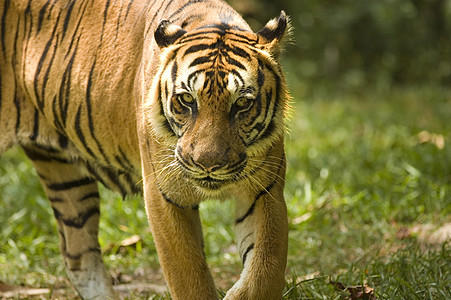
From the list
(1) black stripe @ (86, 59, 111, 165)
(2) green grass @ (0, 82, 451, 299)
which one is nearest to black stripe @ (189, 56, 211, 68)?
(1) black stripe @ (86, 59, 111, 165)

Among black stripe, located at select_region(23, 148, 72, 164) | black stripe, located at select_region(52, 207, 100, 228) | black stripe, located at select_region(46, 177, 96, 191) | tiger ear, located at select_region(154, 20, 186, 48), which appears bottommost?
black stripe, located at select_region(52, 207, 100, 228)

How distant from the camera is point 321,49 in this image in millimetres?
Answer: 11320

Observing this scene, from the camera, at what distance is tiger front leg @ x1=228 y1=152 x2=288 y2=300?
291 cm

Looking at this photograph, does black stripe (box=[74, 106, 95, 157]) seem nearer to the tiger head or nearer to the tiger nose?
the tiger head

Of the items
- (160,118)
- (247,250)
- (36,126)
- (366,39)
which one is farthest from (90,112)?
(366,39)

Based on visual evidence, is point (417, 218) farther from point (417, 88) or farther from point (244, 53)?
point (417, 88)

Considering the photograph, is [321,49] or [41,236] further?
[321,49]

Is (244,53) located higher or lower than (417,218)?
higher

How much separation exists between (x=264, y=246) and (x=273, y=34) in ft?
3.05

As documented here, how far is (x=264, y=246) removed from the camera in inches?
117

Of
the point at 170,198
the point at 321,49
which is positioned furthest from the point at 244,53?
the point at 321,49

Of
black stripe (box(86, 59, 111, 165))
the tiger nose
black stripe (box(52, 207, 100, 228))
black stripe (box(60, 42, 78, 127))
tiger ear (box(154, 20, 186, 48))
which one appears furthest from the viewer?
black stripe (box(52, 207, 100, 228))

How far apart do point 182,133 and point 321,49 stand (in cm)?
887

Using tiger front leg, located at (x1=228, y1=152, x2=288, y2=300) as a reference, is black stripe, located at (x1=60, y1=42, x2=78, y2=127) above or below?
above
